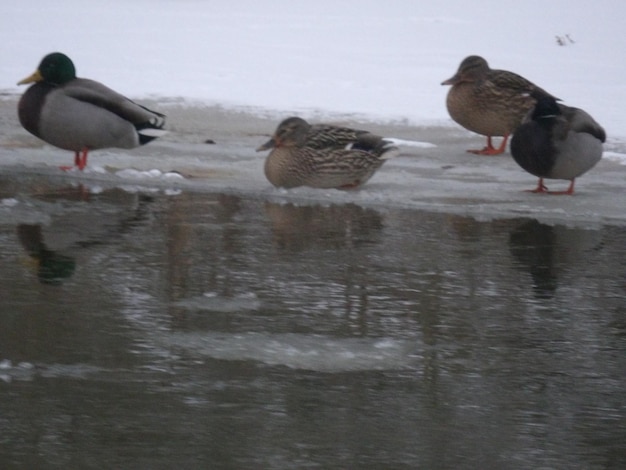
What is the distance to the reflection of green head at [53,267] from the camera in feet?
19.9

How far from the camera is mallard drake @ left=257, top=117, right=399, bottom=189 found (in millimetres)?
8773

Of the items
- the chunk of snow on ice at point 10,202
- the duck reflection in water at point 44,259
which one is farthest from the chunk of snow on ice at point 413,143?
the duck reflection in water at point 44,259

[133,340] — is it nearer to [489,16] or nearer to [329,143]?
[329,143]

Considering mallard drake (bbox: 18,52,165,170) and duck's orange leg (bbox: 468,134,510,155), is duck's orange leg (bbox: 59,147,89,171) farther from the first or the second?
duck's orange leg (bbox: 468,134,510,155)

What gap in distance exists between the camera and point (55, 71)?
9.82m

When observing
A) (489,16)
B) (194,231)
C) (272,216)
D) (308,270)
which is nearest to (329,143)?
(272,216)

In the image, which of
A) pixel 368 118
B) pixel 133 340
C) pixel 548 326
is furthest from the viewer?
pixel 368 118

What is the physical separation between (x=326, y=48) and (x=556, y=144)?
1024 centimetres

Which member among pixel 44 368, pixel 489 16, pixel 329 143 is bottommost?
pixel 44 368

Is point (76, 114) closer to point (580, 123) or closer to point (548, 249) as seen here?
point (580, 123)

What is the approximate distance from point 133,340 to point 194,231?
2280 mm

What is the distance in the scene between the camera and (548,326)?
5469 millimetres

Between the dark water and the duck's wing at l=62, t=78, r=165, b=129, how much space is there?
6.72 feet

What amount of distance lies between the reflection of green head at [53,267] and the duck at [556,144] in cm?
352
